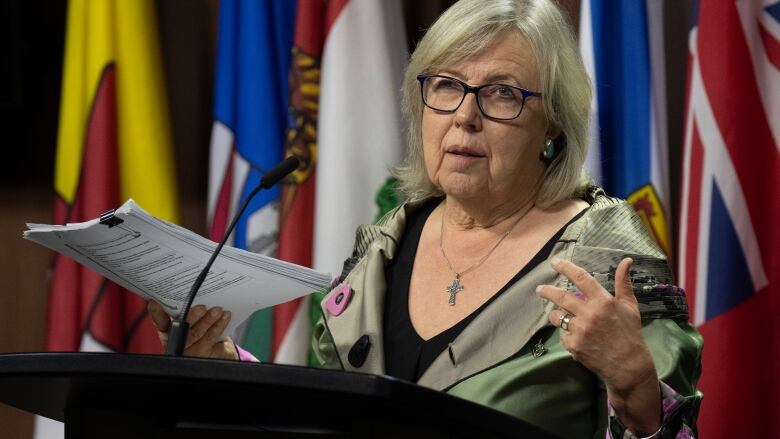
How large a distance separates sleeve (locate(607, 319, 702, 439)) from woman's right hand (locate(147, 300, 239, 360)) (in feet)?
1.94

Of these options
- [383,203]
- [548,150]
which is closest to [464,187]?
[548,150]

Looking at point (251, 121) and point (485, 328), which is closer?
point (485, 328)

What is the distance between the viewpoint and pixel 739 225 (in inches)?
86.0

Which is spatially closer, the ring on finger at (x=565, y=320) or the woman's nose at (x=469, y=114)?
the ring on finger at (x=565, y=320)

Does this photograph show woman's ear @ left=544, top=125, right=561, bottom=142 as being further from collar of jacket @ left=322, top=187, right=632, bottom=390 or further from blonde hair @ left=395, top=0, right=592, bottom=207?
collar of jacket @ left=322, top=187, right=632, bottom=390

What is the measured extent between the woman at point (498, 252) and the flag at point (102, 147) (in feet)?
3.44

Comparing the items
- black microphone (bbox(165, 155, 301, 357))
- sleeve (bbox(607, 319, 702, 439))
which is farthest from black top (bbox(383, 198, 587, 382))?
black microphone (bbox(165, 155, 301, 357))

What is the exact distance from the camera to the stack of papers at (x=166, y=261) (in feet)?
4.18

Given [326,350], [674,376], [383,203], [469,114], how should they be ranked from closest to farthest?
[674,376], [469,114], [326,350], [383,203]

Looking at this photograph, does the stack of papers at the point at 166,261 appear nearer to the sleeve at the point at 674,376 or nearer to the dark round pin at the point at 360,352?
the dark round pin at the point at 360,352

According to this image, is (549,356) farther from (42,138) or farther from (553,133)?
(42,138)

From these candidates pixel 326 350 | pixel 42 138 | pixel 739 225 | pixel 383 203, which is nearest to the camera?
pixel 326 350

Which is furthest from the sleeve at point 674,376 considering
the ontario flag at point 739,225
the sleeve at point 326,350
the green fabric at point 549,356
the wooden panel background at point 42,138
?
the wooden panel background at point 42,138

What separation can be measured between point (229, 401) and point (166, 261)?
386 millimetres
